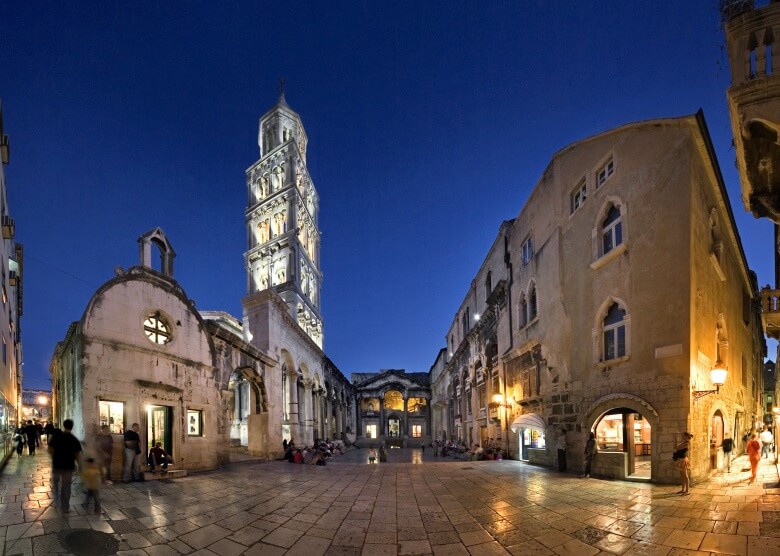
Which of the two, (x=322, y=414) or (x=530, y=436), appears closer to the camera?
(x=530, y=436)

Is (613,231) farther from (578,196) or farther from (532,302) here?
(532,302)

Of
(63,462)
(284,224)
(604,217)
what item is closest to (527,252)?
(604,217)

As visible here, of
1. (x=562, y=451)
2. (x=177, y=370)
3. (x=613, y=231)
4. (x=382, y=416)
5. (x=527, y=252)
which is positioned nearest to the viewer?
(x=613, y=231)

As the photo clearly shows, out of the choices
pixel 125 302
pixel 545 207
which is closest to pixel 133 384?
pixel 125 302

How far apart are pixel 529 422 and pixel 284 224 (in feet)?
104

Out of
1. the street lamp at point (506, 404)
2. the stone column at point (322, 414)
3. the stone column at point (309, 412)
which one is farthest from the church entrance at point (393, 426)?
the street lamp at point (506, 404)

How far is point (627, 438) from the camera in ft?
38.0

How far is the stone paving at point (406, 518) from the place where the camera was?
5625mm

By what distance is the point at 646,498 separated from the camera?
27.7ft

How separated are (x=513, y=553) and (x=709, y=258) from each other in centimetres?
1080

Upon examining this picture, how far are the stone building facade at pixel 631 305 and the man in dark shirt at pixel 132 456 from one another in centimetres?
1250

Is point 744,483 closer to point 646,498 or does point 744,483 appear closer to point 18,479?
point 646,498

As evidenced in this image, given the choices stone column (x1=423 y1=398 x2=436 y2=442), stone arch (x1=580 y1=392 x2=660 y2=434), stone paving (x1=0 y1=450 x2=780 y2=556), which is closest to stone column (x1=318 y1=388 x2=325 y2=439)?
stone paving (x1=0 y1=450 x2=780 y2=556)

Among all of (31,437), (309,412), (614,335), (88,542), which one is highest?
(614,335)
